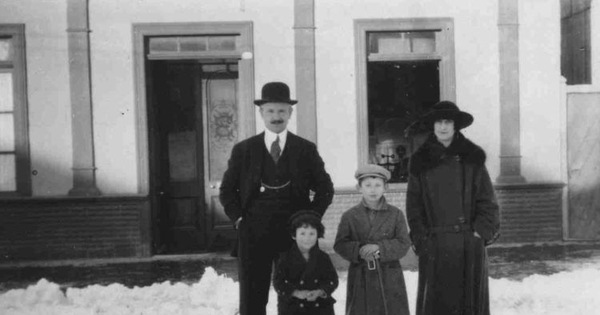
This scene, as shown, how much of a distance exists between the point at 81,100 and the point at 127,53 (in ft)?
2.79

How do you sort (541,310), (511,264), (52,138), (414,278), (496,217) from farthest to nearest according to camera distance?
1. (52,138)
2. (511,264)
3. (414,278)
4. (541,310)
5. (496,217)

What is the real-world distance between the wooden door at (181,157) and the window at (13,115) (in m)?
1.73

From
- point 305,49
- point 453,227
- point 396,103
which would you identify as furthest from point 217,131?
point 453,227

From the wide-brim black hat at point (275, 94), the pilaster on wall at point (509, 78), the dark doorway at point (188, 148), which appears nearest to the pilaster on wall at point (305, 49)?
the dark doorway at point (188, 148)

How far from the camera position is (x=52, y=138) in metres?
8.16

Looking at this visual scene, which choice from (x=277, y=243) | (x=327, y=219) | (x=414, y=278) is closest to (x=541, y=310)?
(x=414, y=278)

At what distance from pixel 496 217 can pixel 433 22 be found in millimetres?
4745

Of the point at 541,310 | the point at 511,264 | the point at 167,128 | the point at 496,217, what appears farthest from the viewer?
the point at 167,128

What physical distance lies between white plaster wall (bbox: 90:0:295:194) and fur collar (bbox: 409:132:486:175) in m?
4.22

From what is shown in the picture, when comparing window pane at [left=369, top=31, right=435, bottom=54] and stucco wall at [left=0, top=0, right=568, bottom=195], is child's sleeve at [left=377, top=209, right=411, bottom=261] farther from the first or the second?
window pane at [left=369, top=31, right=435, bottom=54]

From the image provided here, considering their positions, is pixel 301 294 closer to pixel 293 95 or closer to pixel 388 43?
pixel 293 95

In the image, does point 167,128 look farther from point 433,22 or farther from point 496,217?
point 496,217

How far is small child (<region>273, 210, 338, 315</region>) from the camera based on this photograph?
4.00 meters

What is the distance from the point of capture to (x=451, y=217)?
4172 millimetres
